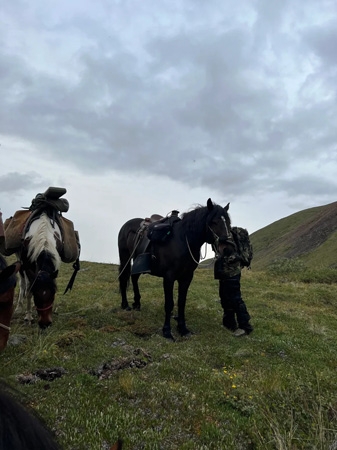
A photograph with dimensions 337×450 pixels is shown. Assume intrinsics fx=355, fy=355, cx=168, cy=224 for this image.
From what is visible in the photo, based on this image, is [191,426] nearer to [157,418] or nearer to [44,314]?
[157,418]

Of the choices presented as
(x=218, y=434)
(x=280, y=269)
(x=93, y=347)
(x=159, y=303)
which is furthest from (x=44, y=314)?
(x=280, y=269)

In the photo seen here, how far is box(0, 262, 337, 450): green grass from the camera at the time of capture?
4.59m

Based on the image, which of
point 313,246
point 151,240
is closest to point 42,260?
point 151,240

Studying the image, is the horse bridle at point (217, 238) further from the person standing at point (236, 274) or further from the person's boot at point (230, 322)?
the person's boot at point (230, 322)

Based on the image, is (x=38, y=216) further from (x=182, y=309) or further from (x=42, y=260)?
(x=182, y=309)

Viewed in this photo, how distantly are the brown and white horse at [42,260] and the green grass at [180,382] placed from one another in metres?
0.73

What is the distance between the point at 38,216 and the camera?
9211 millimetres

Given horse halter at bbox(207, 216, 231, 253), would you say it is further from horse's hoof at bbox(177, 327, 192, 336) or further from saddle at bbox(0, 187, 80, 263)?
saddle at bbox(0, 187, 80, 263)

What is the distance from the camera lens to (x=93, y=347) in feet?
25.1

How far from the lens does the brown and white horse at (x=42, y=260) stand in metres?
7.32

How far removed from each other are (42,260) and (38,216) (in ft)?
5.94

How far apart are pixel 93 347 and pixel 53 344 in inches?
37.5

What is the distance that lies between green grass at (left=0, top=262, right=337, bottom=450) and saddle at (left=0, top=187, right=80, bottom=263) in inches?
79.0

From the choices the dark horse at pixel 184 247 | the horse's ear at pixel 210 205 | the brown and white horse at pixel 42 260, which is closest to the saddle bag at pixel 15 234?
the brown and white horse at pixel 42 260
